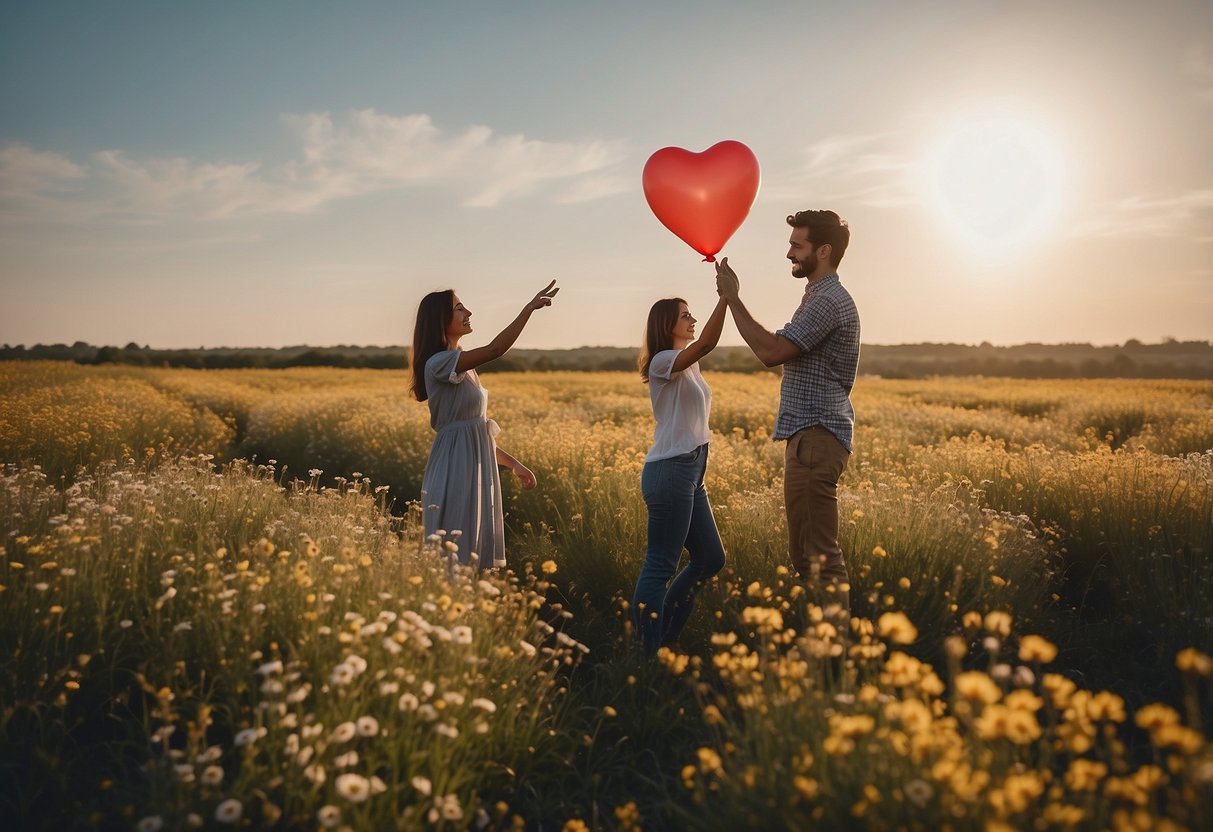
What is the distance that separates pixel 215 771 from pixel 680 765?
1.98 m

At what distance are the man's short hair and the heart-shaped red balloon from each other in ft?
2.13

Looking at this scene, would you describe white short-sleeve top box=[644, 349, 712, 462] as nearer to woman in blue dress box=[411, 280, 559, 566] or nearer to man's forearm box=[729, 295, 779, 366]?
man's forearm box=[729, 295, 779, 366]

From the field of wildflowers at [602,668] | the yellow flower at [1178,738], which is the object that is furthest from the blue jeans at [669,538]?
the yellow flower at [1178,738]

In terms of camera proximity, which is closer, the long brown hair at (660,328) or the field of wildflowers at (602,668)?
the field of wildflowers at (602,668)

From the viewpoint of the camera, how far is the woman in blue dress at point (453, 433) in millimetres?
5102

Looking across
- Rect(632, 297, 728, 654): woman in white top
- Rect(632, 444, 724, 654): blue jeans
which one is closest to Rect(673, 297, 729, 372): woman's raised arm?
Rect(632, 297, 728, 654): woman in white top

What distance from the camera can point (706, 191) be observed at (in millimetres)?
4867

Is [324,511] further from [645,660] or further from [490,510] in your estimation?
[645,660]

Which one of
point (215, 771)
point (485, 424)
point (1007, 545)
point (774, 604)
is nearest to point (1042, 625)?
point (1007, 545)

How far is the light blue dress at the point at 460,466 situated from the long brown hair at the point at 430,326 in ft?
0.41

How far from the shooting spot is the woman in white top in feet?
14.5

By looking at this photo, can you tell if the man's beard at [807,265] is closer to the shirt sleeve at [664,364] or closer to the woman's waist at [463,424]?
the shirt sleeve at [664,364]

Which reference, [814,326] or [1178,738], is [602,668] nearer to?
[814,326]

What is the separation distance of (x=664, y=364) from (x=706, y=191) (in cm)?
119
